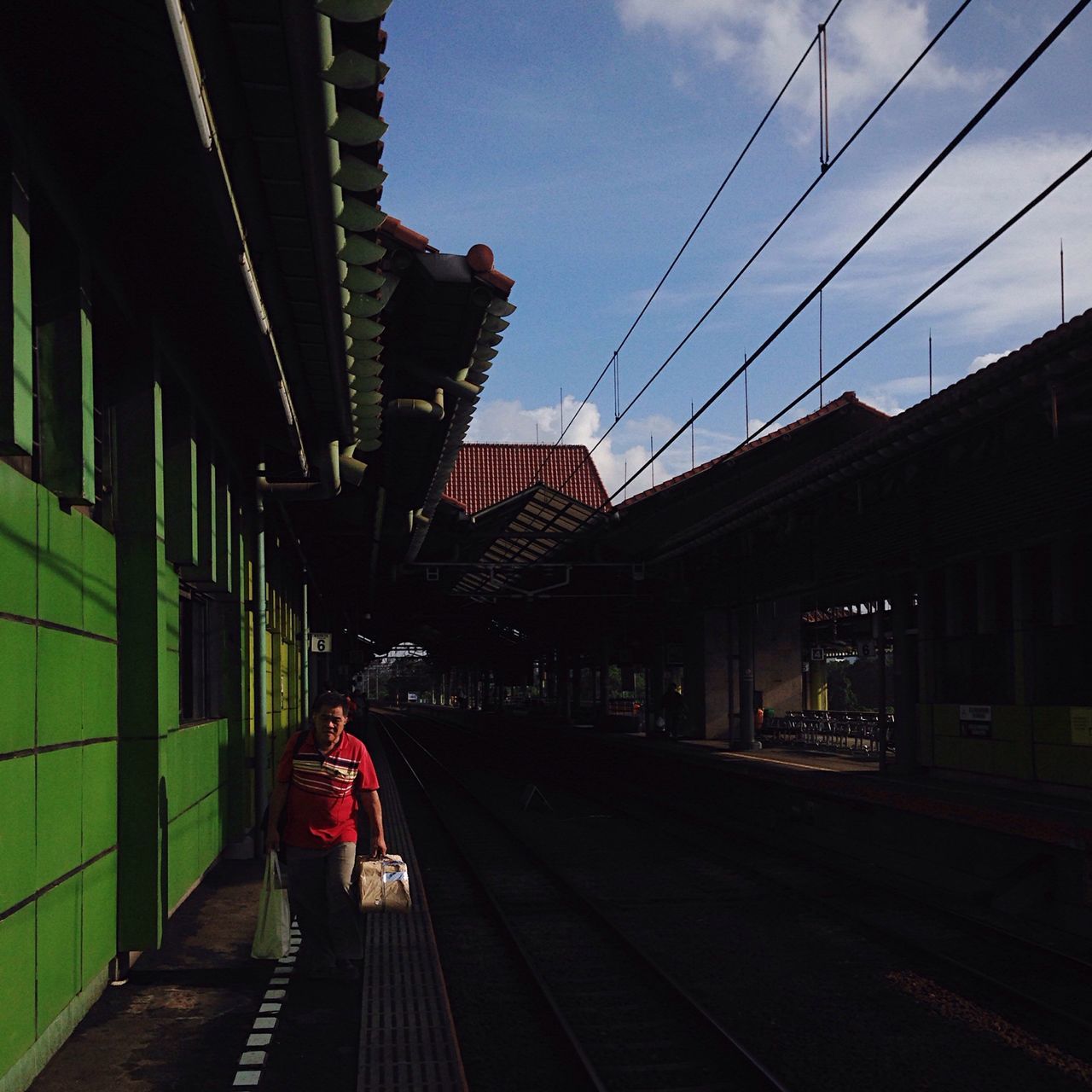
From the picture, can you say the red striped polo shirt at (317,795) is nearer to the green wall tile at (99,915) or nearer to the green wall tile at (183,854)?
the green wall tile at (99,915)

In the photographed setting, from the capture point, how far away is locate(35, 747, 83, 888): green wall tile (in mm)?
5730

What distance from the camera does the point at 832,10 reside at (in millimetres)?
8453

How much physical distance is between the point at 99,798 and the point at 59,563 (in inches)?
64.1

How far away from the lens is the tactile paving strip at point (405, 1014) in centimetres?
580

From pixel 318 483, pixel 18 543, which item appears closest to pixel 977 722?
pixel 318 483

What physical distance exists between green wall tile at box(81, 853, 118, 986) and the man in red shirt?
3.03 ft

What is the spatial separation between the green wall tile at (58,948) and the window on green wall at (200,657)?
4.43 meters

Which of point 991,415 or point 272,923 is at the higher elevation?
point 991,415

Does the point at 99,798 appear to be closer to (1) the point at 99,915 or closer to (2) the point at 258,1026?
(1) the point at 99,915

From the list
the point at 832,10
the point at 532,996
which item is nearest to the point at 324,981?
the point at 532,996

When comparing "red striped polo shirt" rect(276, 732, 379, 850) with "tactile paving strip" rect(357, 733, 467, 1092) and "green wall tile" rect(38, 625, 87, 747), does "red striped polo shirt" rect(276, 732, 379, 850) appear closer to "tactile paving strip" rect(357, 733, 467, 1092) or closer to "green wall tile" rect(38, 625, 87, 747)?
"tactile paving strip" rect(357, 733, 467, 1092)

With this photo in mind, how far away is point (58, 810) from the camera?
239 inches

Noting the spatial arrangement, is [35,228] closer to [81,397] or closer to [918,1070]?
[81,397]

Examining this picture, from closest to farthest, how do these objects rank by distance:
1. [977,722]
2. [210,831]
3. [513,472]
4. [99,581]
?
[99,581], [210,831], [977,722], [513,472]
